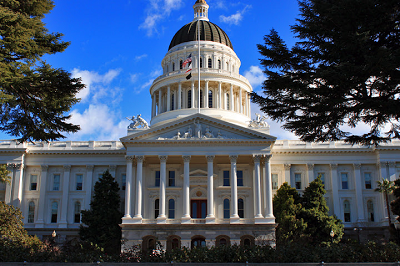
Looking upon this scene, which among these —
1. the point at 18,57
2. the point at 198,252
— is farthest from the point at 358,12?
the point at 18,57

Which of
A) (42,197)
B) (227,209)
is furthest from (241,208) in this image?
(42,197)

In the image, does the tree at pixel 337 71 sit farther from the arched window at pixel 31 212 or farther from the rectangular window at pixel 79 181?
the arched window at pixel 31 212

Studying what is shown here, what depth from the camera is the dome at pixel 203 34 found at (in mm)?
70188

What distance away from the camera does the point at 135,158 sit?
4794cm

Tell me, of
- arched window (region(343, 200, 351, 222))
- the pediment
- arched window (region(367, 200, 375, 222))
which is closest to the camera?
the pediment

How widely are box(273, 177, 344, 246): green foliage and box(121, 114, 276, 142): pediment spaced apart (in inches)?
283

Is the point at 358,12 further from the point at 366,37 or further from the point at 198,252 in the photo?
the point at 198,252

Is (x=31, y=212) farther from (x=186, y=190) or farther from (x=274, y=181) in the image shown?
(x=274, y=181)

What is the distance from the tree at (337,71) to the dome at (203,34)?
51933 mm

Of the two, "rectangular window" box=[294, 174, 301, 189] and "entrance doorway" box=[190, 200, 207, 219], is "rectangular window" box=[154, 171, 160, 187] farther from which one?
"rectangular window" box=[294, 174, 301, 189]

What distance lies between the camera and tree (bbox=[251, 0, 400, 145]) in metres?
16.7

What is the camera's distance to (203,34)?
70250 millimetres

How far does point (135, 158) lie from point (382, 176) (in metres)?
31.1

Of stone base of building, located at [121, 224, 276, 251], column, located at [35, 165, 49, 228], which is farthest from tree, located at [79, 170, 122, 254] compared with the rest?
column, located at [35, 165, 49, 228]
